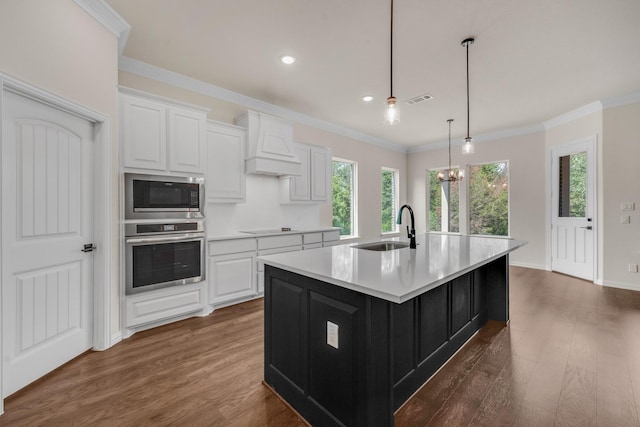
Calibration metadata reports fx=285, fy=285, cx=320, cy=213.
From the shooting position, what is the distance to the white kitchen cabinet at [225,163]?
3516 mm

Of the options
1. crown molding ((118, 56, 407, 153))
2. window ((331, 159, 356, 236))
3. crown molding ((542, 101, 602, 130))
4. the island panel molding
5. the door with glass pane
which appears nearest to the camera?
the island panel molding

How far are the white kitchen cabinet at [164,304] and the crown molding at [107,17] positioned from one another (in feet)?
7.88

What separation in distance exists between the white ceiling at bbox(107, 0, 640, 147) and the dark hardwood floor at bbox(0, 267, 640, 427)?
2849 mm

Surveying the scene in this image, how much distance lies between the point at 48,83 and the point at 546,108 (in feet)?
20.5

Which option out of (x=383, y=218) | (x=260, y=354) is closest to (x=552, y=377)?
(x=260, y=354)

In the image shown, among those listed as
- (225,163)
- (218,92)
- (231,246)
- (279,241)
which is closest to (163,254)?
(231,246)

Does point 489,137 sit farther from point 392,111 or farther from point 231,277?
point 231,277

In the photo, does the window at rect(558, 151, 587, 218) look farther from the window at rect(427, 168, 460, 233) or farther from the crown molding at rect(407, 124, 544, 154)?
the window at rect(427, 168, 460, 233)

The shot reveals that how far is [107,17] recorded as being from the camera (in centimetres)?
239

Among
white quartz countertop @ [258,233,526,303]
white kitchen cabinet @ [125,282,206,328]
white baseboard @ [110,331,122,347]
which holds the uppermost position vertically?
white quartz countertop @ [258,233,526,303]

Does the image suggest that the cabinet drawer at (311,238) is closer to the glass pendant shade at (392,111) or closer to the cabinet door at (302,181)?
the cabinet door at (302,181)

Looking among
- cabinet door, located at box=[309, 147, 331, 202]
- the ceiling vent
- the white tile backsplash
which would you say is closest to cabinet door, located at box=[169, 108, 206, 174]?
the white tile backsplash

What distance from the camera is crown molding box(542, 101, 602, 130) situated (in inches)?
175

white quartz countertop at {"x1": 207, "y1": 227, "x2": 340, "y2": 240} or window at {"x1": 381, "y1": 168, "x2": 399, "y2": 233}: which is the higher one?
window at {"x1": 381, "y1": 168, "x2": 399, "y2": 233}
